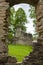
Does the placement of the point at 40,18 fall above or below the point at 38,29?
above

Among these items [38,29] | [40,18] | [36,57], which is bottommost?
[36,57]

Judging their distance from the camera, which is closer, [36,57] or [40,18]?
[36,57]

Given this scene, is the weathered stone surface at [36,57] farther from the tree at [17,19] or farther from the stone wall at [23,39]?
the tree at [17,19]

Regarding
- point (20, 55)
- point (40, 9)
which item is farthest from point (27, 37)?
point (40, 9)

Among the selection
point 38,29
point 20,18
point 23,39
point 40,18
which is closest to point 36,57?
point 38,29

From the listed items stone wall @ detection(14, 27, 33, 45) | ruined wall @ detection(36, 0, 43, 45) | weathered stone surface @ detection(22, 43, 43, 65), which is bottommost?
stone wall @ detection(14, 27, 33, 45)

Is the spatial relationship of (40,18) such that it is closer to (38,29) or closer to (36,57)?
(38,29)

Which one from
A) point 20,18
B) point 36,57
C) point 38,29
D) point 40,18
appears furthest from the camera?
point 20,18

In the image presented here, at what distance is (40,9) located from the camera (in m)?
10.1

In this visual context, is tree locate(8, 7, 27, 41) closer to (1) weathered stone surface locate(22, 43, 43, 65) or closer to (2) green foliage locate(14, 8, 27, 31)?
(2) green foliage locate(14, 8, 27, 31)

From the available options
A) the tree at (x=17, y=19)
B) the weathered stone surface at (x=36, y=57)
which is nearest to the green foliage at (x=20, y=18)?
the tree at (x=17, y=19)

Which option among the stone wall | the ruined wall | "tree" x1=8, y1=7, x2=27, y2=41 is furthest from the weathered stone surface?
"tree" x1=8, y1=7, x2=27, y2=41

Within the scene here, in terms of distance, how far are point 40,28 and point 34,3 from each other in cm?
143

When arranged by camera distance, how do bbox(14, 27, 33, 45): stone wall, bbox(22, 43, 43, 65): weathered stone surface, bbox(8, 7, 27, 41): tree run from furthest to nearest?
bbox(8, 7, 27, 41): tree
bbox(14, 27, 33, 45): stone wall
bbox(22, 43, 43, 65): weathered stone surface
